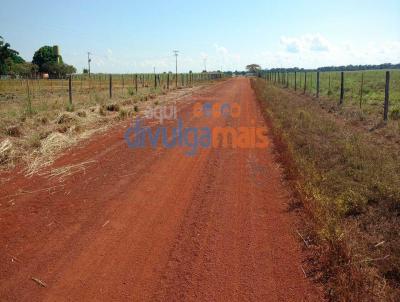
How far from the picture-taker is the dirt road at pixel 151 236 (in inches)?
149

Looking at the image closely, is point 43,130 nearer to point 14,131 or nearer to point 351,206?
point 14,131

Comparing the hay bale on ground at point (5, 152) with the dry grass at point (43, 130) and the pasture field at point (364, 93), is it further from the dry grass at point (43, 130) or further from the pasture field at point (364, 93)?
the pasture field at point (364, 93)

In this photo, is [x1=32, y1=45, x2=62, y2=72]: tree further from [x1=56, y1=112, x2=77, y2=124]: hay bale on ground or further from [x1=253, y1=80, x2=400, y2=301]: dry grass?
[x1=253, y1=80, x2=400, y2=301]: dry grass

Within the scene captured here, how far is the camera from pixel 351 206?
18.6ft

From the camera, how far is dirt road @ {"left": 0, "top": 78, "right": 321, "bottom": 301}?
3789 millimetres

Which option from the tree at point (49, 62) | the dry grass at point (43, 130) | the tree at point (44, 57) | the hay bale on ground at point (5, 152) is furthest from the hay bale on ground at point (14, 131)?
the tree at point (44, 57)

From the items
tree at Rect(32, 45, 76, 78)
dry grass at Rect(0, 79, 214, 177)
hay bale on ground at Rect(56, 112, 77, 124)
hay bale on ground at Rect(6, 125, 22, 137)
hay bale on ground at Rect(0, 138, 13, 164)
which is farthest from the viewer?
tree at Rect(32, 45, 76, 78)

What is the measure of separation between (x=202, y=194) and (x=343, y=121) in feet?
32.5

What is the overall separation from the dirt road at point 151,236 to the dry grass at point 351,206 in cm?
33

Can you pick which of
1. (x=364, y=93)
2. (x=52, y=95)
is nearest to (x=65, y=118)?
(x=52, y=95)

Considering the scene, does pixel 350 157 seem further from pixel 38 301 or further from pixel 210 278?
pixel 38 301

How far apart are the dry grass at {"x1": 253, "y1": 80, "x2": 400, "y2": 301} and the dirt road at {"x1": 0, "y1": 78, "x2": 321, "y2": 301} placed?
33 cm

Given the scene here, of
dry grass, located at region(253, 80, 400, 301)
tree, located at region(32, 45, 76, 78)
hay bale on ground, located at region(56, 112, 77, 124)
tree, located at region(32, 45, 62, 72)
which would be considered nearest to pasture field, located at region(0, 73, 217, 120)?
hay bale on ground, located at region(56, 112, 77, 124)

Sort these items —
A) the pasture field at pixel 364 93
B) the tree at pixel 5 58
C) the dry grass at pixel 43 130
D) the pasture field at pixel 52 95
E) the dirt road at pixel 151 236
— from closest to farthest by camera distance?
the dirt road at pixel 151 236 → the dry grass at pixel 43 130 → the pasture field at pixel 52 95 → the pasture field at pixel 364 93 → the tree at pixel 5 58
